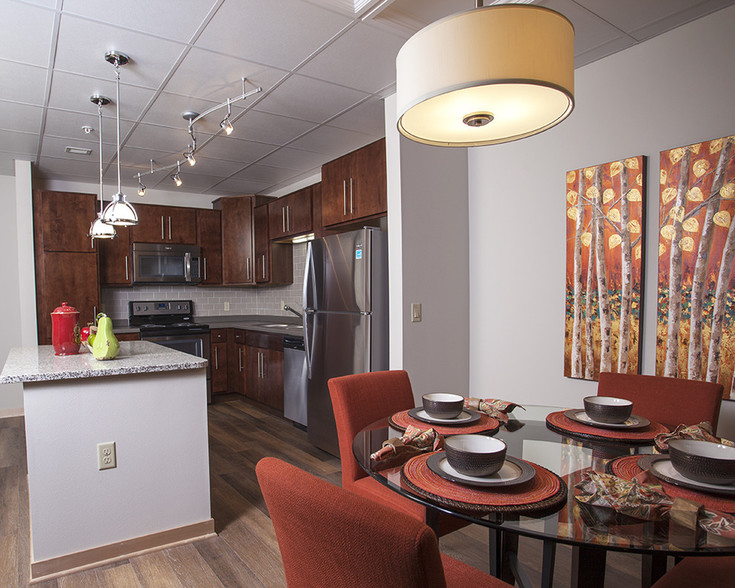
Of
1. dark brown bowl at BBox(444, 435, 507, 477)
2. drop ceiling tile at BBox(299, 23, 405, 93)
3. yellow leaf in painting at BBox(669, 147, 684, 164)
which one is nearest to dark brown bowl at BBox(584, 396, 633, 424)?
dark brown bowl at BBox(444, 435, 507, 477)

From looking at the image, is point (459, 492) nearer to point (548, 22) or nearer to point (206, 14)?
point (548, 22)

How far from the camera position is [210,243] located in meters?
5.54

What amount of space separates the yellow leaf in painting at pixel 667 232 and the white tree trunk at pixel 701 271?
0.12m

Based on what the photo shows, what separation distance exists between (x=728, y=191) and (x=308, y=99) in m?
2.31

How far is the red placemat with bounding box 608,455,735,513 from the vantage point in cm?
95

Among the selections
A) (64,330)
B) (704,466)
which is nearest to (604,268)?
(704,466)

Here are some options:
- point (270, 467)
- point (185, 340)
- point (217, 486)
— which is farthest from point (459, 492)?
point (185, 340)

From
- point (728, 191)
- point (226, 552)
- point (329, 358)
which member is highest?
point (728, 191)

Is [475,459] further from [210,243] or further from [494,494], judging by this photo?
[210,243]

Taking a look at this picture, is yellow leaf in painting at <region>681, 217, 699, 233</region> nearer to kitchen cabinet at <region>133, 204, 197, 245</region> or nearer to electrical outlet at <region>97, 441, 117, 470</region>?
electrical outlet at <region>97, 441, 117, 470</region>

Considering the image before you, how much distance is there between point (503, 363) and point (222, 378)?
336cm

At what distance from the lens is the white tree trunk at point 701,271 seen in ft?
6.77

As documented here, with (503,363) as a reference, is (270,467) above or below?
above

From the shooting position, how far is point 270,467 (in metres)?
0.89
